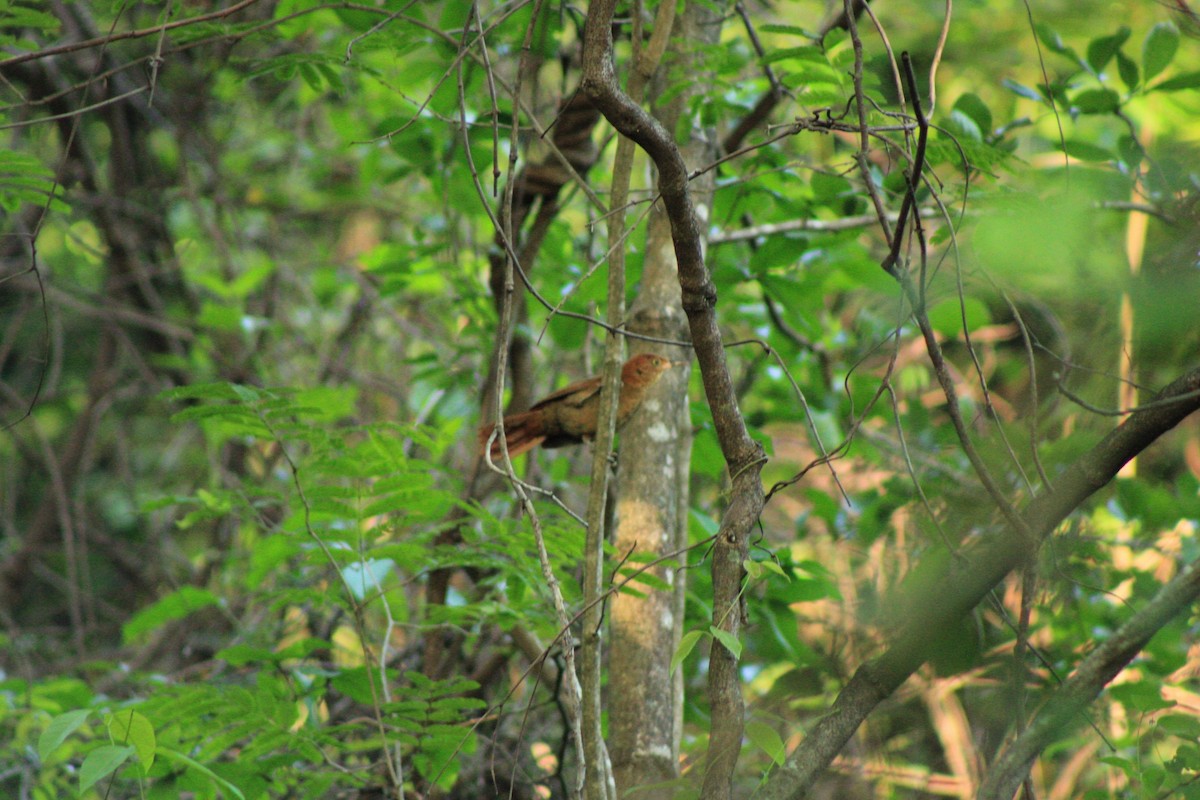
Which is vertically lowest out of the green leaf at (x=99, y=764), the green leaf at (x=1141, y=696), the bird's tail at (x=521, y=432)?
the green leaf at (x=99, y=764)

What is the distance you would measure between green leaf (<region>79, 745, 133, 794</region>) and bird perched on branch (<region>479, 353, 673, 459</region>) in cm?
112

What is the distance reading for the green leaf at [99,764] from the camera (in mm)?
1629

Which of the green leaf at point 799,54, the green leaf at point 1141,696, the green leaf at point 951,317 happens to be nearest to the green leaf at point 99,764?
the green leaf at point 799,54

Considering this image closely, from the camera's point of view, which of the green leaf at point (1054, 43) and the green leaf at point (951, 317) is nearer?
the green leaf at point (1054, 43)

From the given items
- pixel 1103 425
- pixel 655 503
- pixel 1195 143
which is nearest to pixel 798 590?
pixel 655 503

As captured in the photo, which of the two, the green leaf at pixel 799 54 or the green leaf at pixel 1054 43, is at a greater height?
the green leaf at pixel 1054 43

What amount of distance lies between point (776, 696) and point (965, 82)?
4.64m

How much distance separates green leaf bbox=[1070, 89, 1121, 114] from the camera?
2.63 meters

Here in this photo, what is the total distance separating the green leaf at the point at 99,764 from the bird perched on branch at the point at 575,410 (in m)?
1.12

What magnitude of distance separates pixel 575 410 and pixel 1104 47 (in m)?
1.65

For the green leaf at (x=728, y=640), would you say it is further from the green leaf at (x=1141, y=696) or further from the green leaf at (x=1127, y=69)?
the green leaf at (x=1127, y=69)

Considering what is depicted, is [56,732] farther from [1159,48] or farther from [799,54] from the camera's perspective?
[1159,48]

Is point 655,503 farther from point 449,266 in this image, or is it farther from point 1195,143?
point 1195,143

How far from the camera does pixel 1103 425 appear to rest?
1.57 metres
